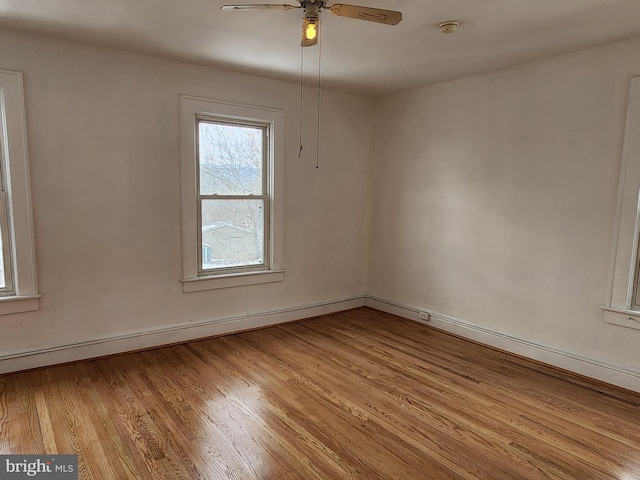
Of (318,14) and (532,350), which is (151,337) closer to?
(318,14)

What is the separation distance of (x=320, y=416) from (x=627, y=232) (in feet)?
8.48

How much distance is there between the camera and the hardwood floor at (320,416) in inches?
86.3

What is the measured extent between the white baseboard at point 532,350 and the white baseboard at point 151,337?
1201 mm

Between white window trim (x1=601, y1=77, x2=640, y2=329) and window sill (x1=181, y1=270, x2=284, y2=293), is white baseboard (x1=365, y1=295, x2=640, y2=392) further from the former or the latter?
window sill (x1=181, y1=270, x2=284, y2=293)

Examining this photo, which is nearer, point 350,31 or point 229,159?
point 350,31

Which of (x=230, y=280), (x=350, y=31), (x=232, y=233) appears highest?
(x=350, y=31)

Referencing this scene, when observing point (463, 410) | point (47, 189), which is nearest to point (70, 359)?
point (47, 189)

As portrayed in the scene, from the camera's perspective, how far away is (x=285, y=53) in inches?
135

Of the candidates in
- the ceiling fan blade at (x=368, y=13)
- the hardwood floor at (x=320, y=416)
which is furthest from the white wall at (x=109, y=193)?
the ceiling fan blade at (x=368, y=13)

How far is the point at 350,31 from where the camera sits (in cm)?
293

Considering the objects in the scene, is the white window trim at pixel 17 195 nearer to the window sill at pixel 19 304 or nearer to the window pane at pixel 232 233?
the window sill at pixel 19 304

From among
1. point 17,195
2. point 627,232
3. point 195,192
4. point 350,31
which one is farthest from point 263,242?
point 627,232

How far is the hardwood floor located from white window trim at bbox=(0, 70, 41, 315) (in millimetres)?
598

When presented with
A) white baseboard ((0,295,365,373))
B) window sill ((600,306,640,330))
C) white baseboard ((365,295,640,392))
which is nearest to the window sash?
white baseboard ((0,295,365,373))
